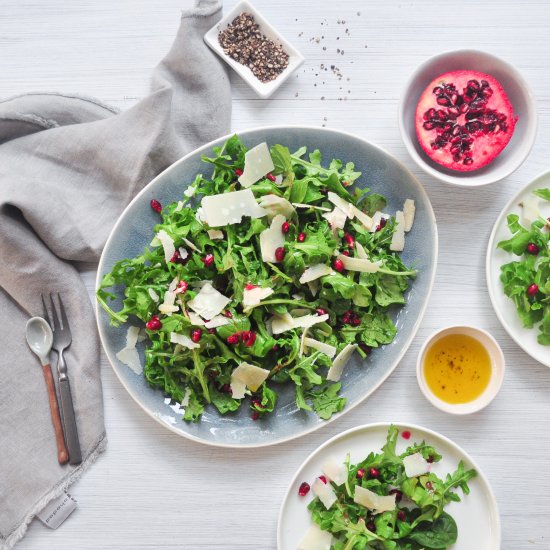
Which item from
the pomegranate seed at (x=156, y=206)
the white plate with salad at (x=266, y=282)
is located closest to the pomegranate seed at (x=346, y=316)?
the white plate with salad at (x=266, y=282)

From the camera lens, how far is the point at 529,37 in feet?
7.61

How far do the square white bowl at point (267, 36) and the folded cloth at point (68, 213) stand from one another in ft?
0.13

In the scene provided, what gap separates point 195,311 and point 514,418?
1.25m

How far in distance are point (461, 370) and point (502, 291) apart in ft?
1.05

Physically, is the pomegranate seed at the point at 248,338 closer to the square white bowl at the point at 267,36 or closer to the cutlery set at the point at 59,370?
the cutlery set at the point at 59,370

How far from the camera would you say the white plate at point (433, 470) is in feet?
7.16

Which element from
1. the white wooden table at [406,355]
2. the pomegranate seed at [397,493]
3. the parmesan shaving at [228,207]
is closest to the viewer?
the parmesan shaving at [228,207]

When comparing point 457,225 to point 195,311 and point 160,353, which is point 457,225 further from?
point 160,353

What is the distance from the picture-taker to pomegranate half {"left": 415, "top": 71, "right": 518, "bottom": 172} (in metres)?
2.05

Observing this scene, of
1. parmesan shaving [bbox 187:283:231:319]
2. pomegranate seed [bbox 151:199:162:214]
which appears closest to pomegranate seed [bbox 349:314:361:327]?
parmesan shaving [bbox 187:283:231:319]

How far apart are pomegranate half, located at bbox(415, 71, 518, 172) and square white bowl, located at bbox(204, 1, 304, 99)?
51 cm

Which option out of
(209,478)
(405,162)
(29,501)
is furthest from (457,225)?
(29,501)

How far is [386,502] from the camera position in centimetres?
211

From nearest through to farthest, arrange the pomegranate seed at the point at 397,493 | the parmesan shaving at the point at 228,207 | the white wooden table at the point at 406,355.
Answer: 1. the parmesan shaving at the point at 228,207
2. the pomegranate seed at the point at 397,493
3. the white wooden table at the point at 406,355
